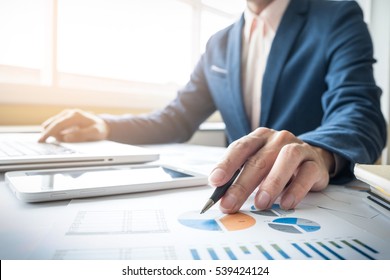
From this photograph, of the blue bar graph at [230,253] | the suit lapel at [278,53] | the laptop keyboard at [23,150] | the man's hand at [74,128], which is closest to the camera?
the blue bar graph at [230,253]

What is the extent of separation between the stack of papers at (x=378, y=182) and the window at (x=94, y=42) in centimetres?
53

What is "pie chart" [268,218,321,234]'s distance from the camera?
228mm

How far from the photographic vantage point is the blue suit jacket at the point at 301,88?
0.47 meters

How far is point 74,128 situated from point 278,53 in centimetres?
45

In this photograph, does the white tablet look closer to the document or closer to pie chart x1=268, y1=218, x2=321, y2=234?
the document

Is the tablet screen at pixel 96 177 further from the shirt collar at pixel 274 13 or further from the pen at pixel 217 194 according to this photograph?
the shirt collar at pixel 274 13

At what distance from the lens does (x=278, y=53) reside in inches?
27.4

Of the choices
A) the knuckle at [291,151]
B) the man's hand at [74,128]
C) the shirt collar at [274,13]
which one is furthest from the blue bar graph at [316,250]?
the shirt collar at [274,13]

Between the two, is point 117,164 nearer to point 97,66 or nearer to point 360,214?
point 360,214

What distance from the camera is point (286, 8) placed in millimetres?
739

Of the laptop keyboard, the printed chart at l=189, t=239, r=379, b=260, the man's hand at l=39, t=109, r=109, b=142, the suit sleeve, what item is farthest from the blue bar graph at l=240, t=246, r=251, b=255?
the man's hand at l=39, t=109, r=109, b=142

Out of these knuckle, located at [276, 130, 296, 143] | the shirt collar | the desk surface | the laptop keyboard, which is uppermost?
the shirt collar

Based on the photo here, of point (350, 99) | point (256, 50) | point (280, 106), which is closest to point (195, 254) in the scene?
point (350, 99)

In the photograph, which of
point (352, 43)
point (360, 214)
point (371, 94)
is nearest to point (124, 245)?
point (360, 214)
